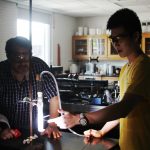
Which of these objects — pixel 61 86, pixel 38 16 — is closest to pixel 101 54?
pixel 38 16

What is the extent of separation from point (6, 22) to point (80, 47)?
2383 mm

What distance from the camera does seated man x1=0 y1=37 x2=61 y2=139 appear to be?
6.08 feet

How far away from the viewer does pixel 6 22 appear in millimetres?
4602

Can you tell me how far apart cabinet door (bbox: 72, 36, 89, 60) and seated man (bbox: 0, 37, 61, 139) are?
14.8 feet

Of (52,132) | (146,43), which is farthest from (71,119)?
(146,43)

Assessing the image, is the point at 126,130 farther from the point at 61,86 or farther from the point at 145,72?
the point at 61,86

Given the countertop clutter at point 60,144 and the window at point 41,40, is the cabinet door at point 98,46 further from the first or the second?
the countertop clutter at point 60,144

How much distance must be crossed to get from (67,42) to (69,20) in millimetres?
548

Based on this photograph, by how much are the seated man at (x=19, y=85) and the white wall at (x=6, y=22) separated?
2.57m

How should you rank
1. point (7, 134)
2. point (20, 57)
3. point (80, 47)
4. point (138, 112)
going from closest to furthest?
point (138, 112) → point (7, 134) → point (20, 57) → point (80, 47)

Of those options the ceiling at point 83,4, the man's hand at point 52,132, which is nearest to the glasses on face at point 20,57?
the man's hand at point 52,132

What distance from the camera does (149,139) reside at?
1.33 meters

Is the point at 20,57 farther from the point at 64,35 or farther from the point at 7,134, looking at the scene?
the point at 64,35

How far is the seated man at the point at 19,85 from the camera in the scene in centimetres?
185
